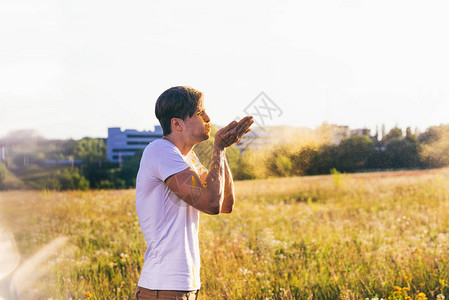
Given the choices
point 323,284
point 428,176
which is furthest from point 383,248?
point 428,176

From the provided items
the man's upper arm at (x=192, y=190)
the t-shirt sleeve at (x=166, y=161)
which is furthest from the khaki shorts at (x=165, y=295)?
the t-shirt sleeve at (x=166, y=161)

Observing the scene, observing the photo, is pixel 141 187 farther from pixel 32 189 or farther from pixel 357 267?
pixel 32 189

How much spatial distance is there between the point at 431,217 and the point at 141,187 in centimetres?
647

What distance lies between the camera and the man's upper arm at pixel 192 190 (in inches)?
75.8

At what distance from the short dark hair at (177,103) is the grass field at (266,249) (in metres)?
1.92

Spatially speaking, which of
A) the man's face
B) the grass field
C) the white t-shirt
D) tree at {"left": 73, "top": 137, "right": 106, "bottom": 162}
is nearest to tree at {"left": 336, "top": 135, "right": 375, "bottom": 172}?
the grass field

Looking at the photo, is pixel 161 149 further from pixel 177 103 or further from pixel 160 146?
pixel 177 103

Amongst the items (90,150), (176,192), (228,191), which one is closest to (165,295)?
(176,192)

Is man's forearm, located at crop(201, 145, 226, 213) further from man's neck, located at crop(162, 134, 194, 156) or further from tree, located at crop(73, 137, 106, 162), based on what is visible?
tree, located at crop(73, 137, 106, 162)

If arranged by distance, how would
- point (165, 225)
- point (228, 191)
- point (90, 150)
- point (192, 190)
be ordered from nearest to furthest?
1. point (192, 190)
2. point (165, 225)
3. point (228, 191)
4. point (90, 150)

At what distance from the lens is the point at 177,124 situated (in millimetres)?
2111

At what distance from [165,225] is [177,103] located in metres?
0.55

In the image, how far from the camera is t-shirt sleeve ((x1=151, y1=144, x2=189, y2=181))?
1.95 meters

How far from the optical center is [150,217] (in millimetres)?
2049
